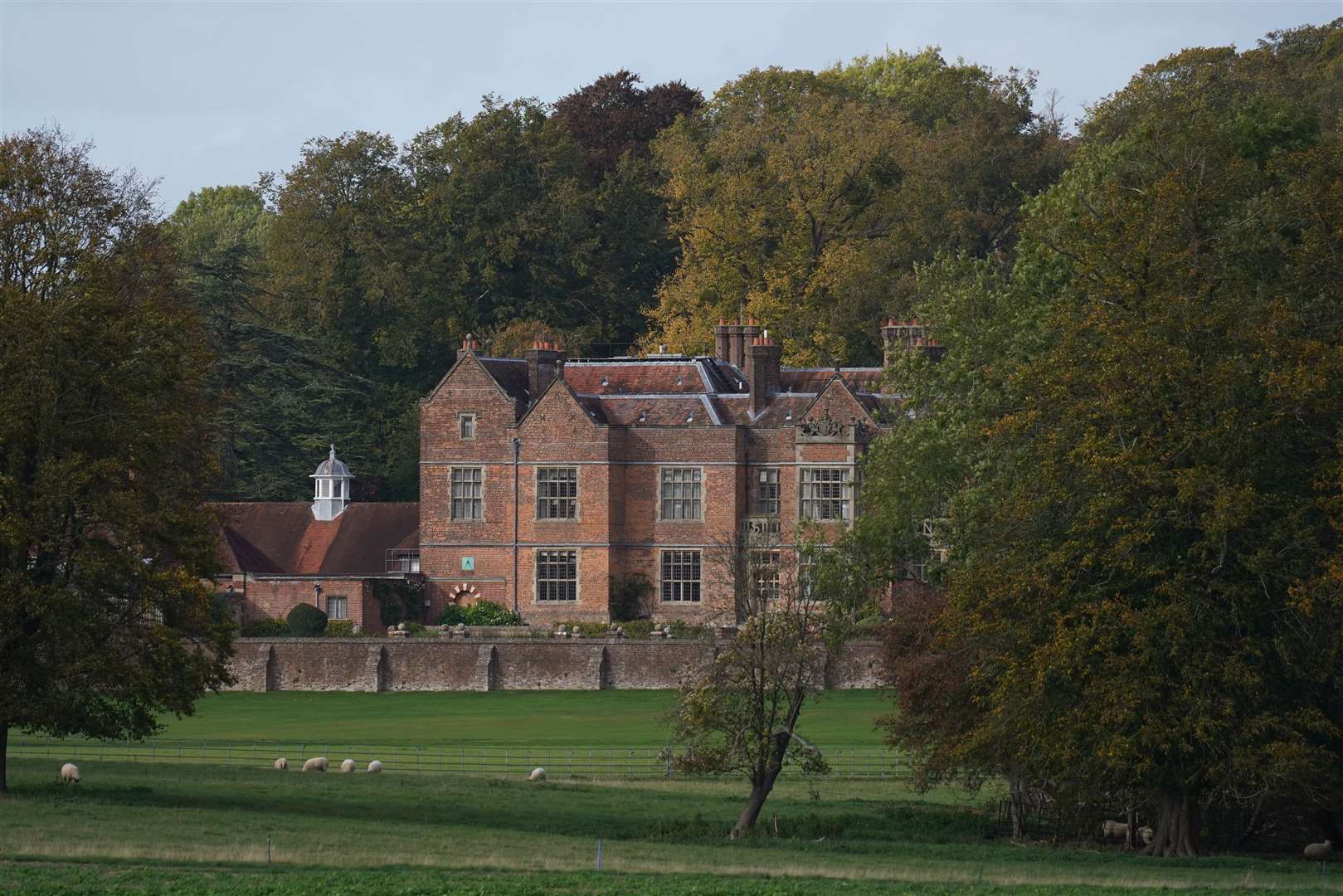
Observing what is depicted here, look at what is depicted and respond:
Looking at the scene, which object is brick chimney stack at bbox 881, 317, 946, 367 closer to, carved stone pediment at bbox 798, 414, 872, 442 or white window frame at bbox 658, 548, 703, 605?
carved stone pediment at bbox 798, 414, 872, 442

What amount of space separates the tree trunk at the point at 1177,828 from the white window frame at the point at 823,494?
A: 27.7m

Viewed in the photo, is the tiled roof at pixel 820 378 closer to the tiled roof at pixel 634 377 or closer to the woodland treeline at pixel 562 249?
the tiled roof at pixel 634 377

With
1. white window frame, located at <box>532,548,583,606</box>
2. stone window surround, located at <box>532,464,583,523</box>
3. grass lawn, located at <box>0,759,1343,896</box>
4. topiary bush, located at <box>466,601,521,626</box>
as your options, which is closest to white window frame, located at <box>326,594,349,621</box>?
topiary bush, located at <box>466,601,521,626</box>

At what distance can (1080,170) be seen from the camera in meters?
42.0

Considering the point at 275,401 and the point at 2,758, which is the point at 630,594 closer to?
Answer: the point at 275,401

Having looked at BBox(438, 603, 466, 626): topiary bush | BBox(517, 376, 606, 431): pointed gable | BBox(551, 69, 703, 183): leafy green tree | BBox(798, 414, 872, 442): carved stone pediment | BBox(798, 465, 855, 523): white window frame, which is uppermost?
BBox(551, 69, 703, 183): leafy green tree

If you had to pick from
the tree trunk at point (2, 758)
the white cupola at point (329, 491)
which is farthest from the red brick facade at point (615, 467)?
the tree trunk at point (2, 758)

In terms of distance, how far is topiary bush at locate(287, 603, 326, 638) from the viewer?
60.8m

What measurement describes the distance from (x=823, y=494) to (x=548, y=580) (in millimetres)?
8103

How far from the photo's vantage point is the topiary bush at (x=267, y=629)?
6072 centimetres

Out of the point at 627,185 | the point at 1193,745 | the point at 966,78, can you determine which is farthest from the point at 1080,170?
the point at 966,78

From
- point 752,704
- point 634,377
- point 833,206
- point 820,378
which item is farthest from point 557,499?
point 752,704

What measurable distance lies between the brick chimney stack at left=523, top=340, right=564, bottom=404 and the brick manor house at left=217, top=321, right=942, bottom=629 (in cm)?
5

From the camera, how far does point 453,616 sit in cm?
6197
